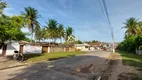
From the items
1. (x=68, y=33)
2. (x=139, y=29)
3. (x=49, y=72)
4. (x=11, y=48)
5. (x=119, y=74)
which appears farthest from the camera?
(x=68, y=33)

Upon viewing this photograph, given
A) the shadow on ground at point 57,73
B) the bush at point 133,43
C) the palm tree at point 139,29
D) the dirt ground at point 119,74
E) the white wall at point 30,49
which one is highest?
the palm tree at point 139,29

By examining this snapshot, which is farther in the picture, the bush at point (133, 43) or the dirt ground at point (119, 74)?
the bush at point (133, 43)

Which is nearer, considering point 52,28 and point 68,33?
point 52,28

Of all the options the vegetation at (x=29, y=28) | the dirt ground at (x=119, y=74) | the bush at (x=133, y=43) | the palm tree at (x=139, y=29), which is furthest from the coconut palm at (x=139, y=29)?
the dirt ground at (x=119, y=74)

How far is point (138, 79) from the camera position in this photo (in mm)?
9016

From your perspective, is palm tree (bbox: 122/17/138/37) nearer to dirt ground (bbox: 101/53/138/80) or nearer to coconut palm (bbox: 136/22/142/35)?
coconut palm (bbox: 136/22/142/35)

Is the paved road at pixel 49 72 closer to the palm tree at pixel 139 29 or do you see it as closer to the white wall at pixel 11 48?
the white wall at pixel 11 48

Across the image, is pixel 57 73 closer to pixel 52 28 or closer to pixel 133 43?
pixel 133 43

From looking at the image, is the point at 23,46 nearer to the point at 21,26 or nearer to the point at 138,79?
the point at 21,26

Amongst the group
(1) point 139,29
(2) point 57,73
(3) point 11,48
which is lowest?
(2) point 57,73

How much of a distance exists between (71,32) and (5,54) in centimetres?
4936

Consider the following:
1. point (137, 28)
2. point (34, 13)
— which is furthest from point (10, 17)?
point (137, 28)

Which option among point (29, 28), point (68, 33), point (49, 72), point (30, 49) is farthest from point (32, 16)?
point (49, 72)

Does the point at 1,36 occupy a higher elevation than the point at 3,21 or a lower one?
lower
